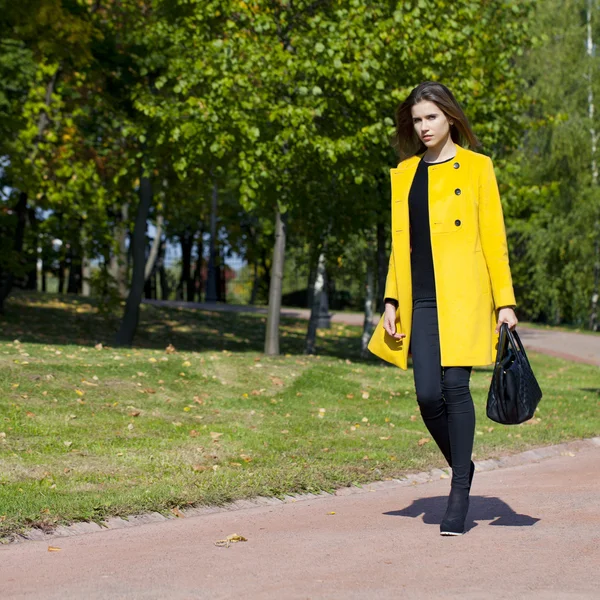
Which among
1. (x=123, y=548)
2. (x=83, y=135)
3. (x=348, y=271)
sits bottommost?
(x=123, y=548)

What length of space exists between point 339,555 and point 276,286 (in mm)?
13343

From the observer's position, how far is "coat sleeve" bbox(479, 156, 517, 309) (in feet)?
18.2

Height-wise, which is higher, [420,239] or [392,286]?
[420,239]

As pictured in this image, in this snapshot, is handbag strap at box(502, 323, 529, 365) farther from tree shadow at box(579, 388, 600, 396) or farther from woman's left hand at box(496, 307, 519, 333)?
tree shadow at box(579, 388, 600, 396)

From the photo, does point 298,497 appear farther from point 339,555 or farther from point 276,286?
point 276,286

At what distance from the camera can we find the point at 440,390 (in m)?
5.55

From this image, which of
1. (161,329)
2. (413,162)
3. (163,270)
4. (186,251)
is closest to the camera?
(413,162)

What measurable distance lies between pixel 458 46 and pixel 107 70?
21.6ft

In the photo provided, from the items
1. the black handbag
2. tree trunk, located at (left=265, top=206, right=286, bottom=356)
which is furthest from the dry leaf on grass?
tree trunk, located at (left=265, top=206, right=286, bottom=356)

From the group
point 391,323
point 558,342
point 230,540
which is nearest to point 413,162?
point 391,323

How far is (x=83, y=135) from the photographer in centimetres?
2556

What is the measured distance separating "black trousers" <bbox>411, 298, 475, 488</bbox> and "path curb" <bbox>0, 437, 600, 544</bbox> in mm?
1493

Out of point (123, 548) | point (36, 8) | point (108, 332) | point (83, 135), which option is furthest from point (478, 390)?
point (83, 135)

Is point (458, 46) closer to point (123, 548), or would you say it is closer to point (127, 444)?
point (127, 444)
